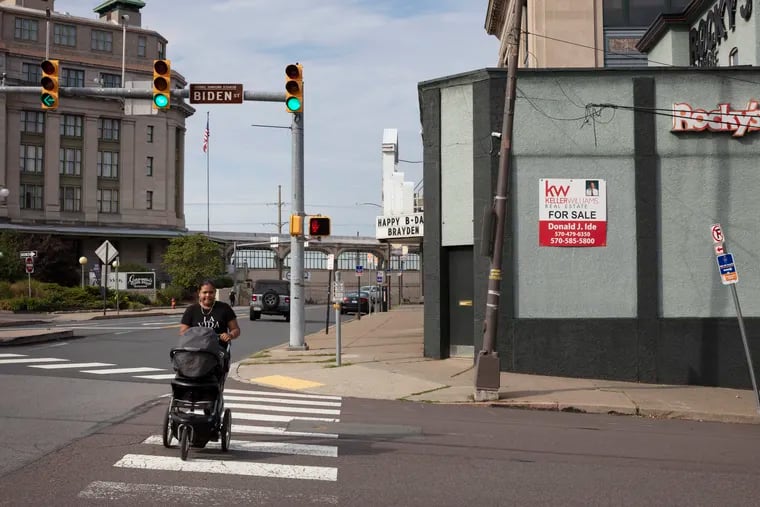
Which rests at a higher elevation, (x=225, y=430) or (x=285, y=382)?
(x=225, y=430)

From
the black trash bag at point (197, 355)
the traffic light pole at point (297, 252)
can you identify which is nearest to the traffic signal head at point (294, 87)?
the traffic light pole at point (297, 252)

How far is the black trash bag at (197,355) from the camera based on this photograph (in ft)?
25.3

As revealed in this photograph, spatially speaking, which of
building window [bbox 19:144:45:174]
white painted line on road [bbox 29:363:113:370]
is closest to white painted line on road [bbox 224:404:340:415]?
white painted line on road [bbox 29:363:113:370]

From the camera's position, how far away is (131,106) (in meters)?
19.3

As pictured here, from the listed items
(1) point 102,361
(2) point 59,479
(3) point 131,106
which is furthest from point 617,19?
(2) point 59,479

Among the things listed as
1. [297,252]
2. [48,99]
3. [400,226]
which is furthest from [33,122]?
[297,252]

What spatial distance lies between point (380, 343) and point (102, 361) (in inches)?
309

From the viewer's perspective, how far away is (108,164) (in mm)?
81812

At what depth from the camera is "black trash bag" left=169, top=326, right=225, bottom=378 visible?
25.3 ft

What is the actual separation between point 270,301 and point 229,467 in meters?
29.1

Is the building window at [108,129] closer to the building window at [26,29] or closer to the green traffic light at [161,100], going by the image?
the building window at [26,29]

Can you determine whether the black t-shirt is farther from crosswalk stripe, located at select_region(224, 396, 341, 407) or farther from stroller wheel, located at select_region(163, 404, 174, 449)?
crosswalk stripe, located at select_region(224, 396, 341, 407)

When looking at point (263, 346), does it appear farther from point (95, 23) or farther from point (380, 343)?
point (95, 23)

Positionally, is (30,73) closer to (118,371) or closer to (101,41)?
(101,41)
